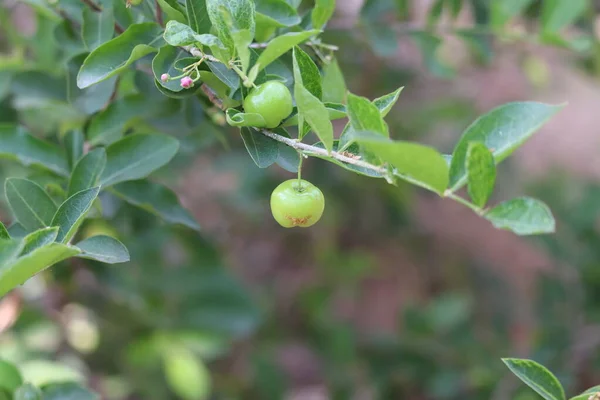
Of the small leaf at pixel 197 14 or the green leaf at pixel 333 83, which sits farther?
the green leaf at pixel 333 83

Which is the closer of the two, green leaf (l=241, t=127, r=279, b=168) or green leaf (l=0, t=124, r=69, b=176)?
green leaf (l=241, t=127, r=279, b=168)

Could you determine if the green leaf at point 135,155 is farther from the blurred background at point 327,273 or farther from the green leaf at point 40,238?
the green leaf at point 40,238

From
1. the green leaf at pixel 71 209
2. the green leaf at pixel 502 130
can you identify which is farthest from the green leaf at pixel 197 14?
the green leaf at pixel 502 130

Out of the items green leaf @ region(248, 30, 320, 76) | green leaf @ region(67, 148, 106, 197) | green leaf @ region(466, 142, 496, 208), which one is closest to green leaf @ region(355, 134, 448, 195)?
green leaf @ region(466, 142, 496, 208)

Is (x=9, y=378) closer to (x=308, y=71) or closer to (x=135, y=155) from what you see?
(x=135, y=155)

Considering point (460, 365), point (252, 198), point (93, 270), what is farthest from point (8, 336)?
point (460, 365)

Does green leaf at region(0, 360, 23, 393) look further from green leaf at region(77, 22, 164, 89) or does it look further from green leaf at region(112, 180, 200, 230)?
green leaf at region(77, 22, 164, 89)

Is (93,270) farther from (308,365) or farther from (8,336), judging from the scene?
(308,365)
